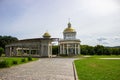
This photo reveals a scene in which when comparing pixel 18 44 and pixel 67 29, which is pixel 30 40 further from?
pixel 67 29

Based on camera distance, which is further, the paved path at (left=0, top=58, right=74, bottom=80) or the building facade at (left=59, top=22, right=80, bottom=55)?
the building facade at (left=59, top=22, right=80, bottom=55)

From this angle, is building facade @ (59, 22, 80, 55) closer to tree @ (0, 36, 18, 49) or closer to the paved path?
the paved path

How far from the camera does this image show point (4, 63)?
18.6m

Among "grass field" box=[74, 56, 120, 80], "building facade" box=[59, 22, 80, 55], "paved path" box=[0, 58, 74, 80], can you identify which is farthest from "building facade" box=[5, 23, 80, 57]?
"paved path" box=[0, 58, 74, 80]

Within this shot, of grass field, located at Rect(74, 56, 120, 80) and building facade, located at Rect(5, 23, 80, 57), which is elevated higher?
building facade, located at Rect(5, 23, 80, 57)

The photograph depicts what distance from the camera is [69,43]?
5134cm

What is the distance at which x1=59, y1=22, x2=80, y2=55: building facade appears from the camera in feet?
168

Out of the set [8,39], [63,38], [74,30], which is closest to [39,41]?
[63,38]

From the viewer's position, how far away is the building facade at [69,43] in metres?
51.1

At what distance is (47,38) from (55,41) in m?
3.20

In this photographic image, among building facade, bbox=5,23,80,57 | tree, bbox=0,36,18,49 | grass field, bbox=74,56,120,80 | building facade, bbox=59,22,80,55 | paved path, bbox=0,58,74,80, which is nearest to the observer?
paved path, bbox=0,58,74,80

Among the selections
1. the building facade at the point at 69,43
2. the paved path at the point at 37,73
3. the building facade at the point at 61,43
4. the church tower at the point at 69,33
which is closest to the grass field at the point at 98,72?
the paved path at the point at 37,73

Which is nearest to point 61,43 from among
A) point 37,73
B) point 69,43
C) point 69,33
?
point 69,43

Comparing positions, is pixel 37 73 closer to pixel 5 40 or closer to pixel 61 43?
pixel 61 43
